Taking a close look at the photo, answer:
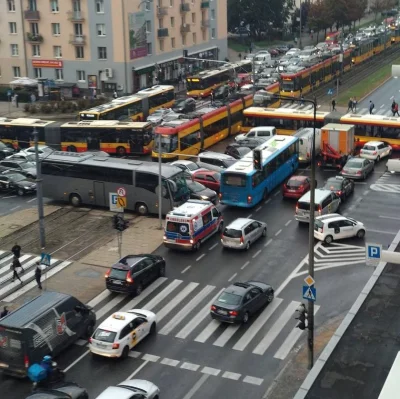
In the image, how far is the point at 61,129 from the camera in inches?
2325

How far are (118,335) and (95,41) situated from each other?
201 feet

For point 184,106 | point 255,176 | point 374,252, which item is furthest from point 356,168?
point 374,252

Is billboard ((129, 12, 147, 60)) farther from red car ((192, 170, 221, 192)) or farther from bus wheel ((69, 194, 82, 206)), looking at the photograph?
bus wheel ((69, 194, 82, 206))

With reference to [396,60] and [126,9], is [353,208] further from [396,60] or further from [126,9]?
[396,60]

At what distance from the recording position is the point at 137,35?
279 ft

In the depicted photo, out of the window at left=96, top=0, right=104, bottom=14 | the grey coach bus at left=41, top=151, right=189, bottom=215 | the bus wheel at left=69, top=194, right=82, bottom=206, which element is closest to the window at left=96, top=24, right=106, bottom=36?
the window at left=96, top=0, right=104, bottom=14

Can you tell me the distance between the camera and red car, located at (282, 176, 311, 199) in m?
46.1

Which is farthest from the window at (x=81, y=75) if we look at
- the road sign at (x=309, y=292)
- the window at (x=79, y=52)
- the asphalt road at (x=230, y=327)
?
the road sign at (x=309, y=292)

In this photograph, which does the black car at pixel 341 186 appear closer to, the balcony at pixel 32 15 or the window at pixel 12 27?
the balcony at pixel 32 15

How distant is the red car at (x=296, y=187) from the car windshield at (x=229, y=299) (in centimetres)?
1640

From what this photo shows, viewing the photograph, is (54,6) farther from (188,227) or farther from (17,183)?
(188,227)

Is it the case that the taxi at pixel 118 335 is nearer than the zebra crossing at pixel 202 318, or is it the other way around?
the taxi at pixel 118 335

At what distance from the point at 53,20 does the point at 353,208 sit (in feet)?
172

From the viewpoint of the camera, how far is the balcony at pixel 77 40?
84.8 m
